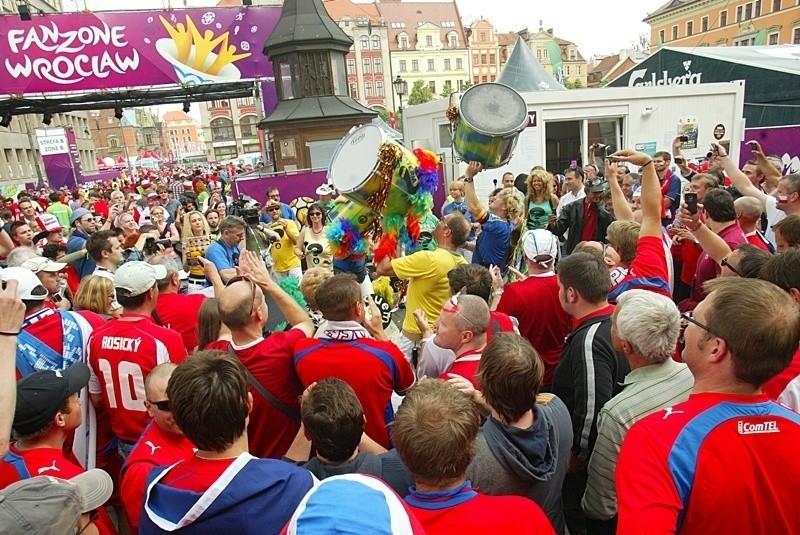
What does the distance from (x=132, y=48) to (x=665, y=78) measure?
19356 mm

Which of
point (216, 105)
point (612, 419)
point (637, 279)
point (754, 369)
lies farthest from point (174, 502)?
point (216, 105)

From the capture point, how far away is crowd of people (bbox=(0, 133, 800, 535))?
4.60 ft

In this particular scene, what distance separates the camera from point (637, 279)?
9.95 ft

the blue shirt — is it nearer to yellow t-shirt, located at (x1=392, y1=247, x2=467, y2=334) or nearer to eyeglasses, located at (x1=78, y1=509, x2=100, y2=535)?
yellow t-shirt, located at (x1=392, y1=247, x2=467, y2=334)

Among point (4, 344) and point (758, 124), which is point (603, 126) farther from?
point (4, 344)

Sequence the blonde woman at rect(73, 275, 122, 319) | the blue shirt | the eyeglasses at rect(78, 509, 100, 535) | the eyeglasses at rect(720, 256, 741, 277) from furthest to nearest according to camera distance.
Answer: the blue shirt < the blonde woman at rect(73, 275, 122, 319) < the eyeglasses at rect(720, 256, 741, 277) < the eyeglasses at rect(78, 509, 100, 535)

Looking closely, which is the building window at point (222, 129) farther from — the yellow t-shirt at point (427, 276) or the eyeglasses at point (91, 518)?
the eyeglasses at point (91, 518)

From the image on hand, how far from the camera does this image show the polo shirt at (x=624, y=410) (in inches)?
76.4

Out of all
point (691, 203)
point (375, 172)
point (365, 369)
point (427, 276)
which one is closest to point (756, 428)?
point (365, 369)

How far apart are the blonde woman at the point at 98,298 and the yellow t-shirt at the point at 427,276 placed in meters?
2.03

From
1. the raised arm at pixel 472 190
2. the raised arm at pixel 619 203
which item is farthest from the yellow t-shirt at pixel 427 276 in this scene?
the raised arm at pixel 619 203

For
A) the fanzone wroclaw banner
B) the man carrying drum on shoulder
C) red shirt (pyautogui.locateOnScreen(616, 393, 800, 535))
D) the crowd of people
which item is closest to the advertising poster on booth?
the fanzone wroclaw banner

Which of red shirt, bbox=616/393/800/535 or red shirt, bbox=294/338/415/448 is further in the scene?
red shirt, bbox=294/338/415/448

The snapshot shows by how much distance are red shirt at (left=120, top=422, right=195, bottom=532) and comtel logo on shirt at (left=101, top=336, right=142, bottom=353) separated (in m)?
0.65
